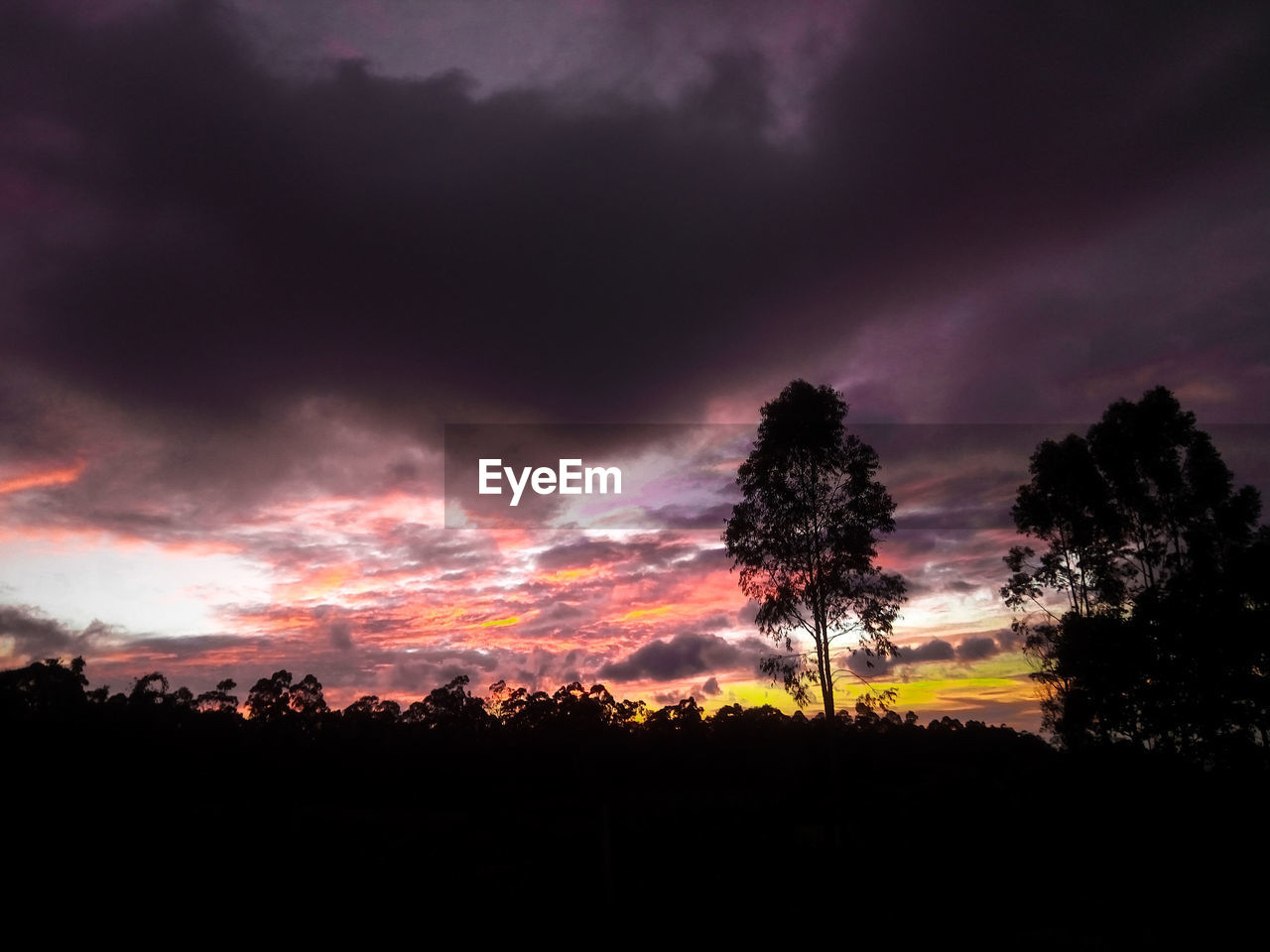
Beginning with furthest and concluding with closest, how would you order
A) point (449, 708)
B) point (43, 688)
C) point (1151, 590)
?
point (449, 708) → point (43, 688) → point (1151, 590)

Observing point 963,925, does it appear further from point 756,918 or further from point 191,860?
point 191,860

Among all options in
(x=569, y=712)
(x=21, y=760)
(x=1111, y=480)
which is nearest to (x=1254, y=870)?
(x=1111, y=480)

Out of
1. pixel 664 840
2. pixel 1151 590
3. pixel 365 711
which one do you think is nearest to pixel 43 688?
pixel 365 711

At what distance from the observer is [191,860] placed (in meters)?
25.5

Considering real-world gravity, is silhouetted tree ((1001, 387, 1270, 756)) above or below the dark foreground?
above

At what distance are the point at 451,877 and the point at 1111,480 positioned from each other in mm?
32310

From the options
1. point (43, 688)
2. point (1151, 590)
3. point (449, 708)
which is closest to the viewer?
point (1151, 590)

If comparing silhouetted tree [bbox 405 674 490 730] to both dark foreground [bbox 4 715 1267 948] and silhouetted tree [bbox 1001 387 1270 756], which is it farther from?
silhouetted tree [bbox 1001 387 1270 756]

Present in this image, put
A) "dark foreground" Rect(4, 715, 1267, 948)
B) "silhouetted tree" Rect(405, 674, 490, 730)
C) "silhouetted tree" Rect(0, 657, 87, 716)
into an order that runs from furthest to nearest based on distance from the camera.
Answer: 1. "silhouetted tree" Rect(405, 674, 490, 730)
2. "silhouetted tree" Rect(0, 657, 87, 716)
3. "dark foreground" Rect(4, 715, 1267, 948)

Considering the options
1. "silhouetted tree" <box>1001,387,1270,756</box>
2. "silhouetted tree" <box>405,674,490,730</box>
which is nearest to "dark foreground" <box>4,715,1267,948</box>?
"silhouetted tree" <box>1001,387,1270,756</box>

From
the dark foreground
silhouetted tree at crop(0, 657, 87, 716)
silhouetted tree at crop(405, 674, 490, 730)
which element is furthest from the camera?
silhouetted tree at crop(405, 674, 490, 730)

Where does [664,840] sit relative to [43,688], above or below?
below

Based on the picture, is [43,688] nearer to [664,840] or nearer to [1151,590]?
[664,840]

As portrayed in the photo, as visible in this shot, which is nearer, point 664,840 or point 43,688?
point 664,840
